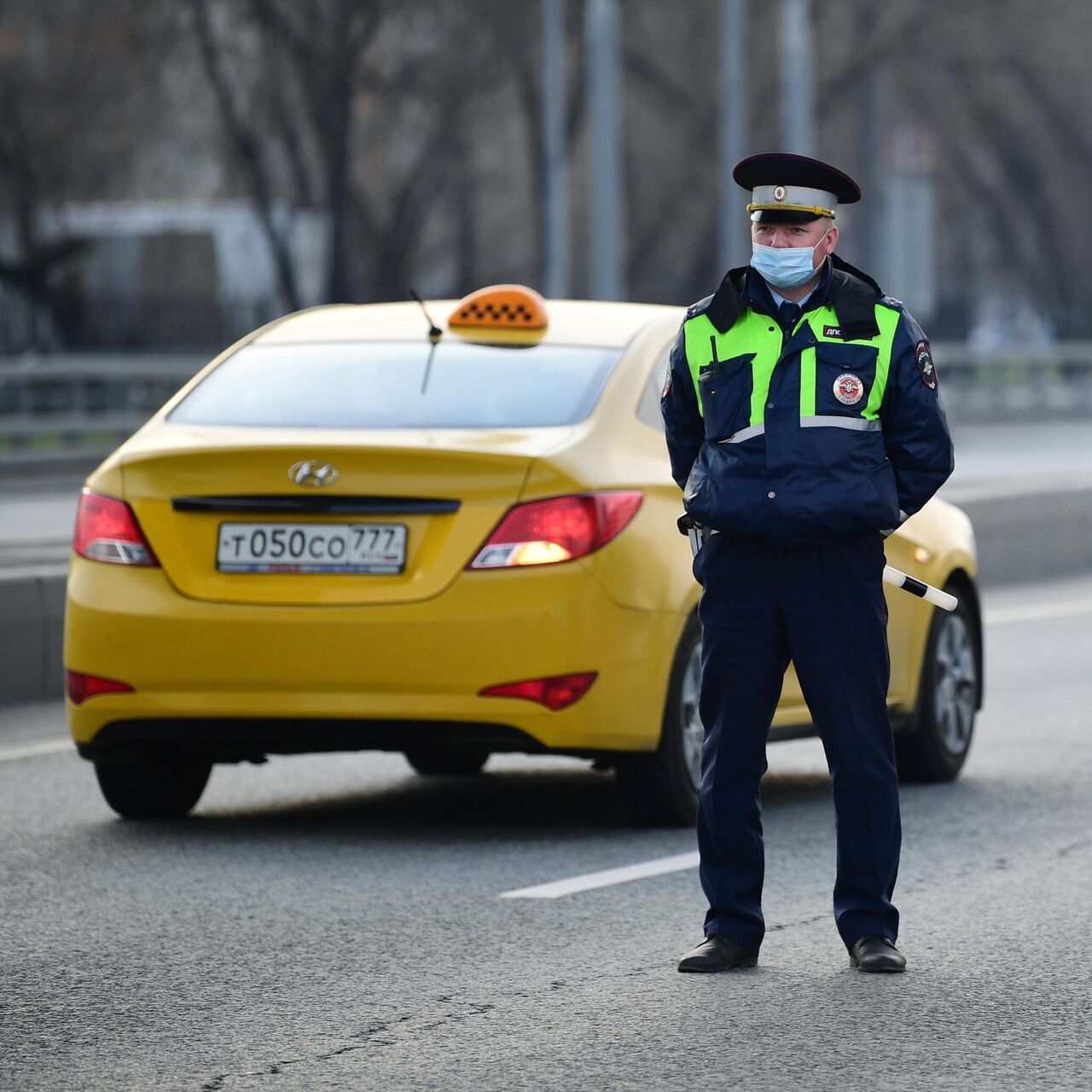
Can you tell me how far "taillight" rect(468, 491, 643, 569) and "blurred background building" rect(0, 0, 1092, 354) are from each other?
91.5ft

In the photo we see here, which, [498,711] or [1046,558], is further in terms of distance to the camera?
[1046,558]

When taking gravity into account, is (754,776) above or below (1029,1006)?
above

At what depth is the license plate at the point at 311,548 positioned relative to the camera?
288 inches

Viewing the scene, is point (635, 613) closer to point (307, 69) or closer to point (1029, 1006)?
point (1029, 1006)

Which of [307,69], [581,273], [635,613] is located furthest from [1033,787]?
[581,273]

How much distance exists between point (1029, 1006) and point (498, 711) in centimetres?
216

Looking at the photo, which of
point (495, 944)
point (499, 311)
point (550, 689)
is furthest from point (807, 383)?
point (499, 311)

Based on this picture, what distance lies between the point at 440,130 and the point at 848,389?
34.7m

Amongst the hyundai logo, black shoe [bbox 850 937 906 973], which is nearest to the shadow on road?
the hyundai logo

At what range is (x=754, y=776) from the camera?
5.88 meters

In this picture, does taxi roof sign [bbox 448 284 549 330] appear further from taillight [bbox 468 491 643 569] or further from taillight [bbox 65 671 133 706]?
taillight [bbox 65 671 133 706]

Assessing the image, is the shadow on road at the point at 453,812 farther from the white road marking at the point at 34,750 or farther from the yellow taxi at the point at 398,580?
the white road marking at the point at 34,750

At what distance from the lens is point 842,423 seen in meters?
5.69

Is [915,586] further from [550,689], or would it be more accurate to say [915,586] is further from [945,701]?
[945,701]
